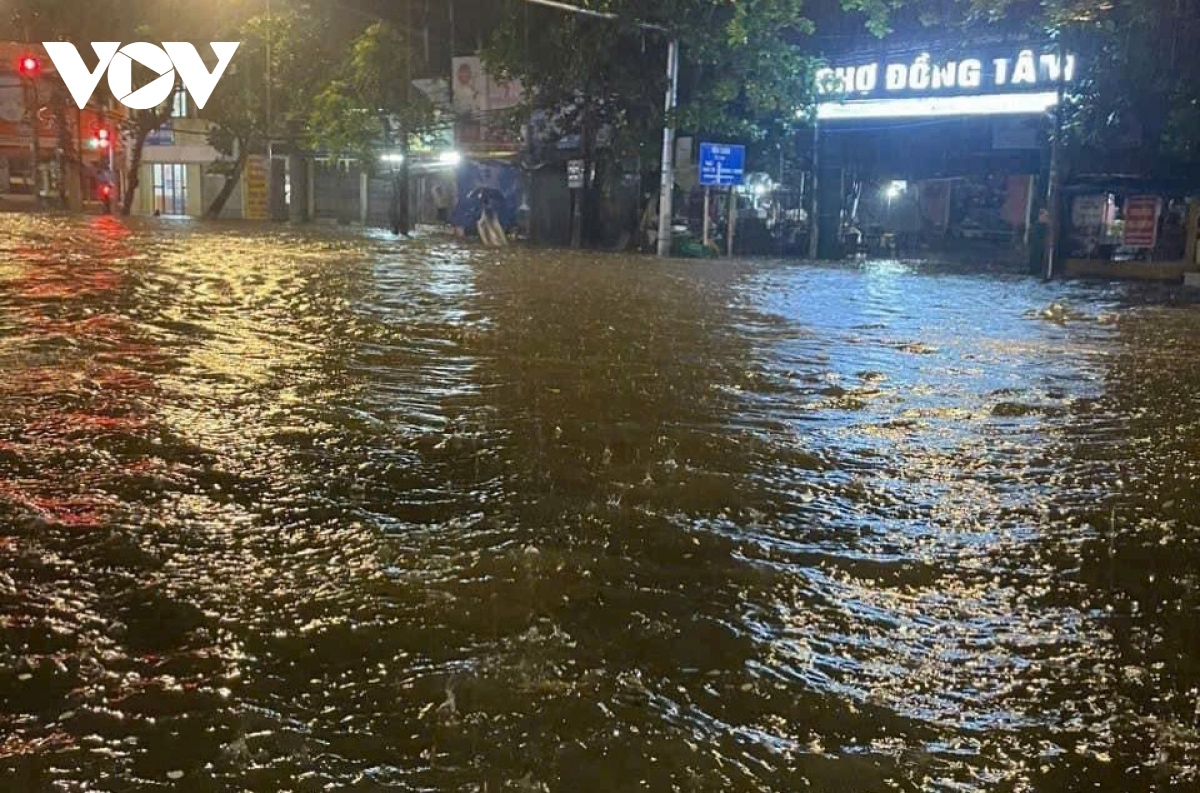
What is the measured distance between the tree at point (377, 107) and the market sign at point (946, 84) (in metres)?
12.7

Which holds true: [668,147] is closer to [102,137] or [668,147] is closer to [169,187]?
[102,137]

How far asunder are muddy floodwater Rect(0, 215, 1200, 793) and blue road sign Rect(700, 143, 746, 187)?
1723 centimetres

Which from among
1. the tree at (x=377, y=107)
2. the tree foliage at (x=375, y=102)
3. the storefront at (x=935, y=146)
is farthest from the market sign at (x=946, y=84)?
the tree at (x=377, y=107)

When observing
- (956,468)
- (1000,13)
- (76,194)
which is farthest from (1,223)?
(956,468)

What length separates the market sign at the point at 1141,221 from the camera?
21.7 metres

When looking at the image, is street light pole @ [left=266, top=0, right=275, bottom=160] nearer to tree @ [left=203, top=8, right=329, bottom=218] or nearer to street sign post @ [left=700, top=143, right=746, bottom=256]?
tree @ [left=203, top=8, right=329, bottom=218]

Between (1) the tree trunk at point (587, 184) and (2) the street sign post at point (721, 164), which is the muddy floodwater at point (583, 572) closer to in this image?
(2) the street sign post at point (721, 164)

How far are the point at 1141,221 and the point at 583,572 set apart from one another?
21.5 metres

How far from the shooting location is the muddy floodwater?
7.98ft

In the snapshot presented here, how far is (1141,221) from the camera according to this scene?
71.8 ft

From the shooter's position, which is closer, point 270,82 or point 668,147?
point 668,147

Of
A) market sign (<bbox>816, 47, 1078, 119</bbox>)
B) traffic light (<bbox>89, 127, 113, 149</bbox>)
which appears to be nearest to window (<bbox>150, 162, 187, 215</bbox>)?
traffic light (<bbox>89, 127, 113, 149</bbox>)

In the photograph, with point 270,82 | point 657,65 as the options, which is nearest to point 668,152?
point 657,65

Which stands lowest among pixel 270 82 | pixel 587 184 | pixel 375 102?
pixel 587 184
